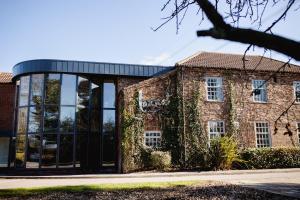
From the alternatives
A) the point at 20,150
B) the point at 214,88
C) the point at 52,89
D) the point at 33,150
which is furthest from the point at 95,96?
the point at 214,88

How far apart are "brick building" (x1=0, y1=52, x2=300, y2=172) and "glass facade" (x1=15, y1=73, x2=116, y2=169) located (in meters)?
0.06

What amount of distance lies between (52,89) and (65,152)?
430cm

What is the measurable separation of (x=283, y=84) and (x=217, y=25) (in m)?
24.5

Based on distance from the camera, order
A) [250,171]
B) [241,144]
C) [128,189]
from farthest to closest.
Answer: [241,144], [250,171], [128,189]

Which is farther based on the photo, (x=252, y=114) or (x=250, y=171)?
(x=252, y=114)

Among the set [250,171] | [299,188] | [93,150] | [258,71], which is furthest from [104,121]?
[299,188]

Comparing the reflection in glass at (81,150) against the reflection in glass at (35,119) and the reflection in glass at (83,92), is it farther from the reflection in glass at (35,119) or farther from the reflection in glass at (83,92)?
the reflection in glass at (35,119)

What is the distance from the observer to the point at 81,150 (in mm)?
21062

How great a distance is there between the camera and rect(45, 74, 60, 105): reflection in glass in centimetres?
2089

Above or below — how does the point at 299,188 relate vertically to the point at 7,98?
below

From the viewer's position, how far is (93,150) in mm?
21641

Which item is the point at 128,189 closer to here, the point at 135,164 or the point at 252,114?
the point at 135,164

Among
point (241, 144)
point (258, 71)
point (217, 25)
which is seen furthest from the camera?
point (258, 71)

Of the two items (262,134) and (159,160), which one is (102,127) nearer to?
(159,160)
